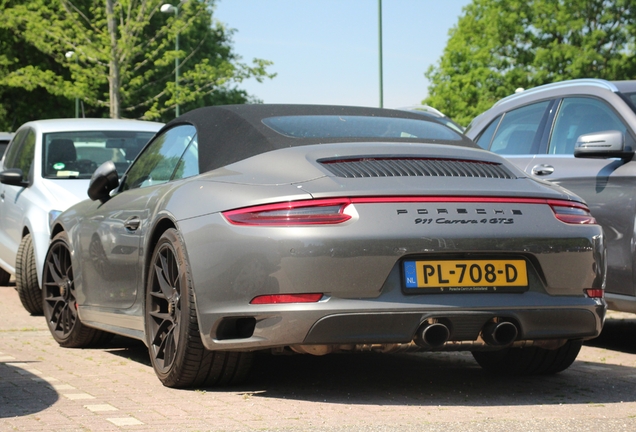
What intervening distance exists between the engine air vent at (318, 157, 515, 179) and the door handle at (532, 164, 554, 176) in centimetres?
223

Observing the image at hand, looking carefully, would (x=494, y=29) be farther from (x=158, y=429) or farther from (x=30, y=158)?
(x=158, y=429)

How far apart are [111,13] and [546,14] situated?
1225 inches

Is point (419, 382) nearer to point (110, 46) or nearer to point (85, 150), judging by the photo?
point (85, 150)

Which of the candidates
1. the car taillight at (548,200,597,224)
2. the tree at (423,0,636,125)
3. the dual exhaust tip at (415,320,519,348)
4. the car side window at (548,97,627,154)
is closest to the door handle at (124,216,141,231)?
the dual exhaust tip at (415,320,519,348)

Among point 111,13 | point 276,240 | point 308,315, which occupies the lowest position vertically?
point 308,315

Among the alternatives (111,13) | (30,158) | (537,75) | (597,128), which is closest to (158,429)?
(597,128)

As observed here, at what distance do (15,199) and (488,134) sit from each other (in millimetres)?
Result: 4531

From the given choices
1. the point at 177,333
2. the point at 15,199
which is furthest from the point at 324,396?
the point at 15,199

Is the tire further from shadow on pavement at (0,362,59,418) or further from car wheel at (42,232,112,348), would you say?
shadow on pavement at (0,362,59,418)

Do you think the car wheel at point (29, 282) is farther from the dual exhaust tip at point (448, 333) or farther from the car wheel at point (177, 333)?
the dual exhaust tip at point (448, 333)

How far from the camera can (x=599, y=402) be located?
16.6 feet

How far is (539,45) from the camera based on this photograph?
5178 cm

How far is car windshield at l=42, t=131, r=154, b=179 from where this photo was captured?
33.0 feet

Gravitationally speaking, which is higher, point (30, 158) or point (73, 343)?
point (30, 158)
